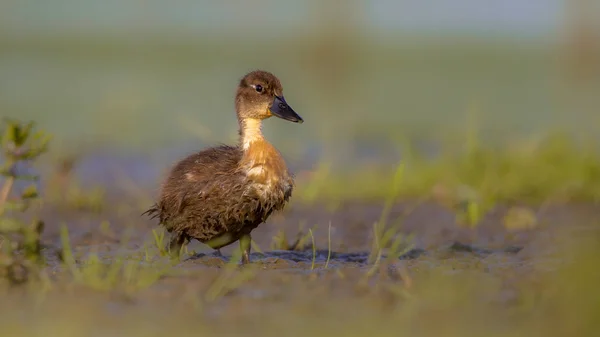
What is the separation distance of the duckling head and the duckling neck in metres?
0.02

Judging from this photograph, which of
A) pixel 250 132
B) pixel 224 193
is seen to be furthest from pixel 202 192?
pixel 250 132

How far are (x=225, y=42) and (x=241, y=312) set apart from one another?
20.8 m

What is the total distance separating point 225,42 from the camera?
82.3 ft

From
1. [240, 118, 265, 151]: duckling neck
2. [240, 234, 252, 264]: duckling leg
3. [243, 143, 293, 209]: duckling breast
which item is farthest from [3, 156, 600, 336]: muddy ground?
[240, 118, 265, 151]: duckling neck

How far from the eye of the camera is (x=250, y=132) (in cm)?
662

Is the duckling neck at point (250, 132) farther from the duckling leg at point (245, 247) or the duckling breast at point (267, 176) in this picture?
the duckling leg at point (245, 247)

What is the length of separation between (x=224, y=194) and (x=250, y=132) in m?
0.68

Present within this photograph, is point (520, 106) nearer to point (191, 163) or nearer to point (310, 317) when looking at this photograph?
point (191, 163)

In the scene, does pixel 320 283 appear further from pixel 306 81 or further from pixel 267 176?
pixel 306 81

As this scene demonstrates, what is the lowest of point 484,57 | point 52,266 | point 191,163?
point 52,266

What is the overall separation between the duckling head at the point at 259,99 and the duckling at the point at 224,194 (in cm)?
27

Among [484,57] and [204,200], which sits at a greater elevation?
[484,57]

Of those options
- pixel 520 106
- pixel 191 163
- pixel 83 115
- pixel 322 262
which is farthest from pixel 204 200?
pixel 520 106

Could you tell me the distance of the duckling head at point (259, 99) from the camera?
6.77 meters
